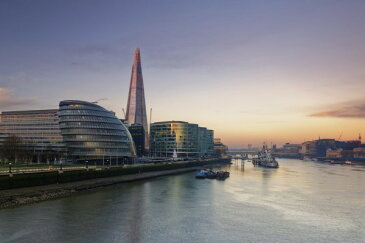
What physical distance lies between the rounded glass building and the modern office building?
560cm

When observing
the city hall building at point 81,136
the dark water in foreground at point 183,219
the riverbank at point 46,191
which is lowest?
the dark water in foreground at point 183,219

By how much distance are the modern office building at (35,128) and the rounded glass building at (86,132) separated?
18.4 ft

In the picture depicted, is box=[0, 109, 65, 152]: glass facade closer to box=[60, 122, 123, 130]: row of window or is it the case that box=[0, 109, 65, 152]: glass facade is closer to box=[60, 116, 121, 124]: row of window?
box=[60, 122, 123, 130]: row of window

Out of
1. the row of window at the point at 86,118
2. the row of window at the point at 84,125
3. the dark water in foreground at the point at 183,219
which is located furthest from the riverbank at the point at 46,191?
the row of window at the point at 86,118

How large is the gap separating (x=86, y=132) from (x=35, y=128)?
3048cm

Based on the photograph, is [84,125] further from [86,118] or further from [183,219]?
[183,219]

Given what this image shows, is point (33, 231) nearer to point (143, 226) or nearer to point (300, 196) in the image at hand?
point (143, 226)

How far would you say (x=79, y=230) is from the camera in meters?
36.6

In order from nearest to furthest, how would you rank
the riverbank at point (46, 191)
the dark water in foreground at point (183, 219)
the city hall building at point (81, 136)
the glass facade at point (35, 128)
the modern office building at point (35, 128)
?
the dark water in foreground at point (183, 219), the riverbank at point (46, 191), the city hall building at point (81, 136), the modern office building at point (35, 128), the glass facade at point (35, 128)

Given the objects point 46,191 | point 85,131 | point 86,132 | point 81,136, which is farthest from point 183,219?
point 81,136

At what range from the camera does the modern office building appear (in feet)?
414

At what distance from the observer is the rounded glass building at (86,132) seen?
394 ft

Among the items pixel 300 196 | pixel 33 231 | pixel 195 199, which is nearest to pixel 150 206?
pixel 195 199

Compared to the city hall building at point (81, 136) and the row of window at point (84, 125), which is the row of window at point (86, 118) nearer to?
the city hall building at point (81, 136)
